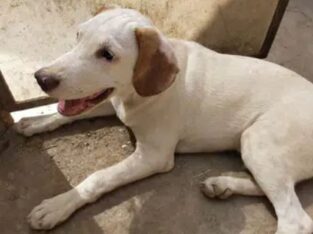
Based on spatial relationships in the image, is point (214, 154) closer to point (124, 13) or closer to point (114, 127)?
point (114, 127)

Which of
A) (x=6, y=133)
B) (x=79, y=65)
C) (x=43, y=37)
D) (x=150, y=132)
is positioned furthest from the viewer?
(x=43, y=37)

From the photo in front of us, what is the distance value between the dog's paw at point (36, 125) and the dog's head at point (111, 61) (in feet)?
1.44

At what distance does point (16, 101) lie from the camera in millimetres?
2027

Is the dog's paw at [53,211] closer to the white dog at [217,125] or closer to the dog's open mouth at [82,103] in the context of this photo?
the white dog at [217,125]

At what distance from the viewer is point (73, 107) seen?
1.70 metres

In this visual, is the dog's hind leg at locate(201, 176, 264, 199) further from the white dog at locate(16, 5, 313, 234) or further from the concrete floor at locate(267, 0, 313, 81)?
the concrete floor at locate(267, 0, 313, 81)

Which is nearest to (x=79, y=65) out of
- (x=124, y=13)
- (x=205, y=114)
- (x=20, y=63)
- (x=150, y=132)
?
(x=124, y=13)

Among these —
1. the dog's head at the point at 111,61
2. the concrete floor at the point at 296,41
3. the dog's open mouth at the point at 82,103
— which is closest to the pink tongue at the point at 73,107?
the dog's open mouth at the point at 82,103

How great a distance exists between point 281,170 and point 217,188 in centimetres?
24

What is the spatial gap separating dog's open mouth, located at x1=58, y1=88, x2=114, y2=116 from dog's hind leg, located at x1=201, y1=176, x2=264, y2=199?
0.50 m

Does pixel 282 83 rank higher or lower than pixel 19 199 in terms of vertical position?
higher

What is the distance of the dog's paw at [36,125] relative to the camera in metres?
1.98

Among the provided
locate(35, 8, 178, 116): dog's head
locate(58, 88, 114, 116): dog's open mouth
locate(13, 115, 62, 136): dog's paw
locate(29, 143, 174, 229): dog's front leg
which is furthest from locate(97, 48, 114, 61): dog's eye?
locate(13, 115, 62, 136): dog's paw

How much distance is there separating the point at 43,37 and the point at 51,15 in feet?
0.33
